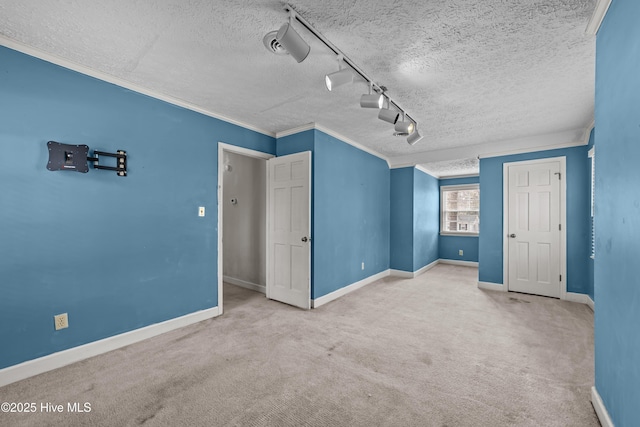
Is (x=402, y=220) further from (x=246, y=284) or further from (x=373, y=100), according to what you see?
(x=373, y=100)

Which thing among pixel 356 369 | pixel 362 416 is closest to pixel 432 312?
pixel 356 369

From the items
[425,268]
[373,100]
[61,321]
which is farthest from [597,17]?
[425,268]

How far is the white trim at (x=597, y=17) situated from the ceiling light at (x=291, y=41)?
5.50 ft

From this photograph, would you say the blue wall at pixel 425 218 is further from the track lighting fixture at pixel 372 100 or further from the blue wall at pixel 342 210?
the track lighting fixture at pixel 372 100

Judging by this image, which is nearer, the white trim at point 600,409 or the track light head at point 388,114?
the white trim at point 600,409

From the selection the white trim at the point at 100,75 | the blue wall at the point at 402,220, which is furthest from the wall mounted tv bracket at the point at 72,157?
the blue wall at the point at 402,220

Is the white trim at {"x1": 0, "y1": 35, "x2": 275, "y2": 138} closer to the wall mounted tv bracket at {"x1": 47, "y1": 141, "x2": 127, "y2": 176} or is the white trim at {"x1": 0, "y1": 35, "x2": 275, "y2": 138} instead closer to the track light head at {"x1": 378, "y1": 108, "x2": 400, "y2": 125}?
the wall mounted tv bracket at {"x1": 47, "y1": 141, "x2": 127, "y2": 176}

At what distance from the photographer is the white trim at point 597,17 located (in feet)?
4.83

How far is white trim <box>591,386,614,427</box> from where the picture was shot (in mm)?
1498

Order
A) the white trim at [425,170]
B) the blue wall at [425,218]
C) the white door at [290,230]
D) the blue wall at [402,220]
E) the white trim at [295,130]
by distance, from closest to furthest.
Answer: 1. the white door at [290,230]
2. the white trim at [295,130]
3. the blue wall at [402,220]
4. the blue wall at [425,218]
5. the white trim at [425,170]

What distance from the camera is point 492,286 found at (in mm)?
4543

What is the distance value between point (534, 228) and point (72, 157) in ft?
19.4

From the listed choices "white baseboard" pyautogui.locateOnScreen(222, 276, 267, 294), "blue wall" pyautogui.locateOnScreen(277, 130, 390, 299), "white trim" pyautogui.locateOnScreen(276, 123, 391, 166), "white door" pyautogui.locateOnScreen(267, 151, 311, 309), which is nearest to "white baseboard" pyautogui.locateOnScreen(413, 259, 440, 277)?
"blue wall" pyautogui.locateOnScreen(277, 130, 390, 299)

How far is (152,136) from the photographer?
2713 millimetres
